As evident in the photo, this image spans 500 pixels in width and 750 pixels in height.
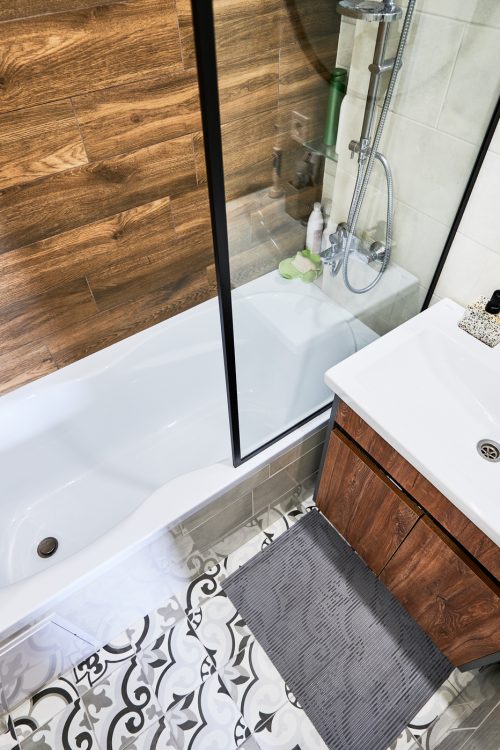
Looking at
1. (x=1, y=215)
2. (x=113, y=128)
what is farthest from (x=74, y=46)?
(x=1, y=215)

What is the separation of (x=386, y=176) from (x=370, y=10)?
375mm

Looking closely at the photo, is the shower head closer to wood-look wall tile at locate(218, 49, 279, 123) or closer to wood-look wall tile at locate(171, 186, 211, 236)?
wood-look wall tile at locate(218, 49, 279, 123)

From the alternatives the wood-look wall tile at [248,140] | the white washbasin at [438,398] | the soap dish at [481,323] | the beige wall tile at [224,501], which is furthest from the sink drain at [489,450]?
the wood-look wall tile at [248,140]

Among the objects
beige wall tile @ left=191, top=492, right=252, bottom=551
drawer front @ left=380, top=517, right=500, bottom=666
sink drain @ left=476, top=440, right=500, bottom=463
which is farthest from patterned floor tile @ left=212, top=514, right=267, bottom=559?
sink drain @ left=476, top=440, right=500, bottom=463

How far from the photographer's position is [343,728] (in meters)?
1.36

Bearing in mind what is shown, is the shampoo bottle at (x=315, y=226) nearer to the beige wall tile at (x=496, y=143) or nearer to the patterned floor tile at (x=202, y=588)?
the beige wall tile at (x=496, y=143)

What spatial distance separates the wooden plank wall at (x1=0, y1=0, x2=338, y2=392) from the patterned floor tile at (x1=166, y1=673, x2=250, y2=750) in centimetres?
116

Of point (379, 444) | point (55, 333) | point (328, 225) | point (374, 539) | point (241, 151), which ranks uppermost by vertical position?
point (55, 333)

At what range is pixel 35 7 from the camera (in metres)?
1.09

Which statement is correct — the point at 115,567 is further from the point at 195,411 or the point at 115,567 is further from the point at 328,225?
the point at 328,225

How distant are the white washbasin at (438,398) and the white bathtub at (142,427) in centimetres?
25

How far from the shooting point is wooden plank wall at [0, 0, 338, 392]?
105 centimetres

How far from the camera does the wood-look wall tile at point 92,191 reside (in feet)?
4.39

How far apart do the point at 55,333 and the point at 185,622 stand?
1.07 m
